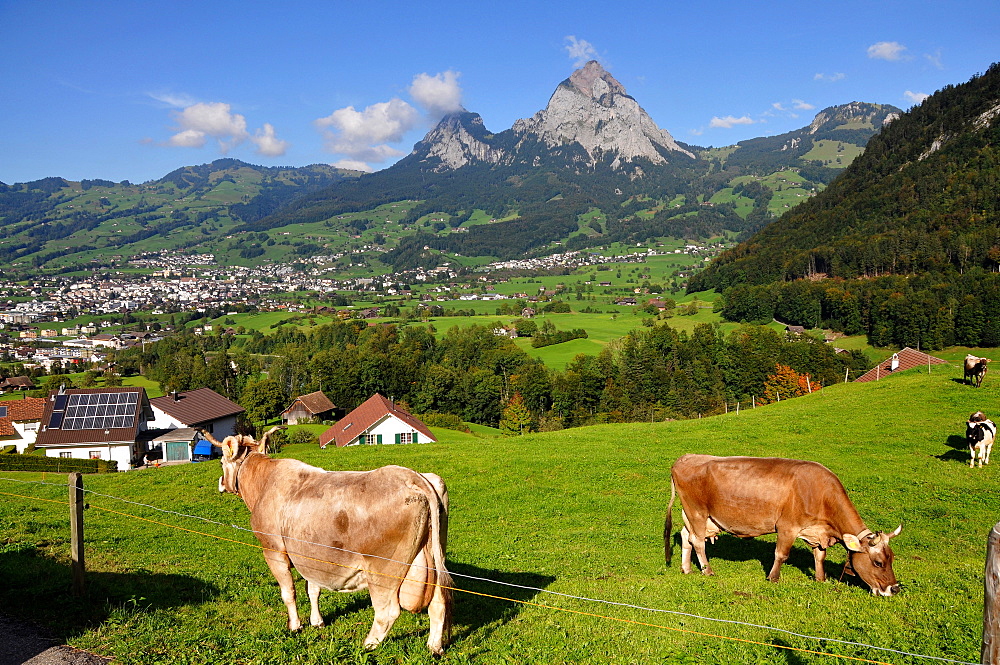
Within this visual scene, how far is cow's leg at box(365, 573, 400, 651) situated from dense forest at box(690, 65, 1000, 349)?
327 feet

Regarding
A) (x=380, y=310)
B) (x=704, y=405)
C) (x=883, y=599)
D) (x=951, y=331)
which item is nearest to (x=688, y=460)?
(x=883, y=599)

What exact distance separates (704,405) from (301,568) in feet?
261

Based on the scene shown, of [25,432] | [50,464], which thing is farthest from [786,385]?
[25,432]

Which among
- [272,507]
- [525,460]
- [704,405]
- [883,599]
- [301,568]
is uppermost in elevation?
[272,507]

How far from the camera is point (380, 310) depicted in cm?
18762

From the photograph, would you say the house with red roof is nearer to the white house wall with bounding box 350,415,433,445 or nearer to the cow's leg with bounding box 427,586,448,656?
the white house wall with bounding box 350,415,433,445

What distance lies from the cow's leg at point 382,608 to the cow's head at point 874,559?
788cm

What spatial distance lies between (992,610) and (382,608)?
6.11 m

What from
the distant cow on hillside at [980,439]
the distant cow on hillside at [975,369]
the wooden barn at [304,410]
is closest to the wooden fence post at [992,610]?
the distant cow on hillside at [980,439]

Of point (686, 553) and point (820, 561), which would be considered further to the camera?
point (686, 553)

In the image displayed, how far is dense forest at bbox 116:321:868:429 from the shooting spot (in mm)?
82750

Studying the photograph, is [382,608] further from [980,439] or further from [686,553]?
[980,439]

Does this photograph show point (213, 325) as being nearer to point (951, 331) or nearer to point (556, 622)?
point (951, 331)

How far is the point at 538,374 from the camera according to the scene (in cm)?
9038
